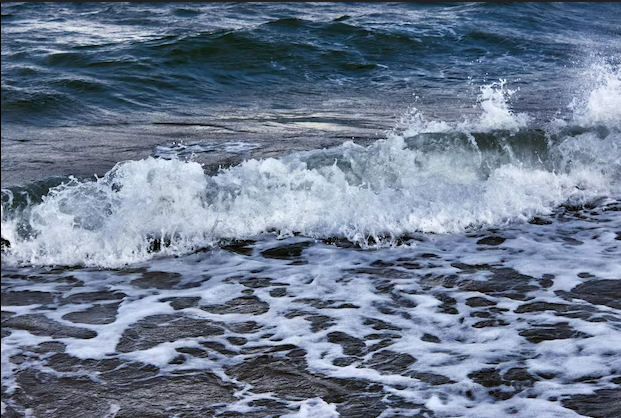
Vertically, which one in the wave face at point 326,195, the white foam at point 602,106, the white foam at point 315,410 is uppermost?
the white foam at point 602,106

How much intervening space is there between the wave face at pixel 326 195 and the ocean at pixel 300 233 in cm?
2

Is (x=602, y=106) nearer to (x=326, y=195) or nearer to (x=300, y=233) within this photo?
(x=326, y=195)

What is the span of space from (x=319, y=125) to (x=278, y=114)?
0.75m

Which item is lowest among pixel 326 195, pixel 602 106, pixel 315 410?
pixel 315 410

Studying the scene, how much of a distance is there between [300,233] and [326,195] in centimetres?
64

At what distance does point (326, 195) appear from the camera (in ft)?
20.4

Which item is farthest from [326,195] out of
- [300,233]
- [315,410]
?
[315,410]

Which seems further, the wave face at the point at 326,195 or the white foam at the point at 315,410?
the wave face at the point at 326,195

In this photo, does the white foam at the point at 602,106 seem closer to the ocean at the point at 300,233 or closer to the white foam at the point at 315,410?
the ocean at the point at 300,233

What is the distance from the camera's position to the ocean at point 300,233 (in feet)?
11.4

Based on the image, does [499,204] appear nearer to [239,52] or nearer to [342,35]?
[239,52]

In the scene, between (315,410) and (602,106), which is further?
(602,106)

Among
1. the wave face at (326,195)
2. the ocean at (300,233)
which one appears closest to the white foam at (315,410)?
the ocean at (300,233)

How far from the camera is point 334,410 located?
3.22 m
